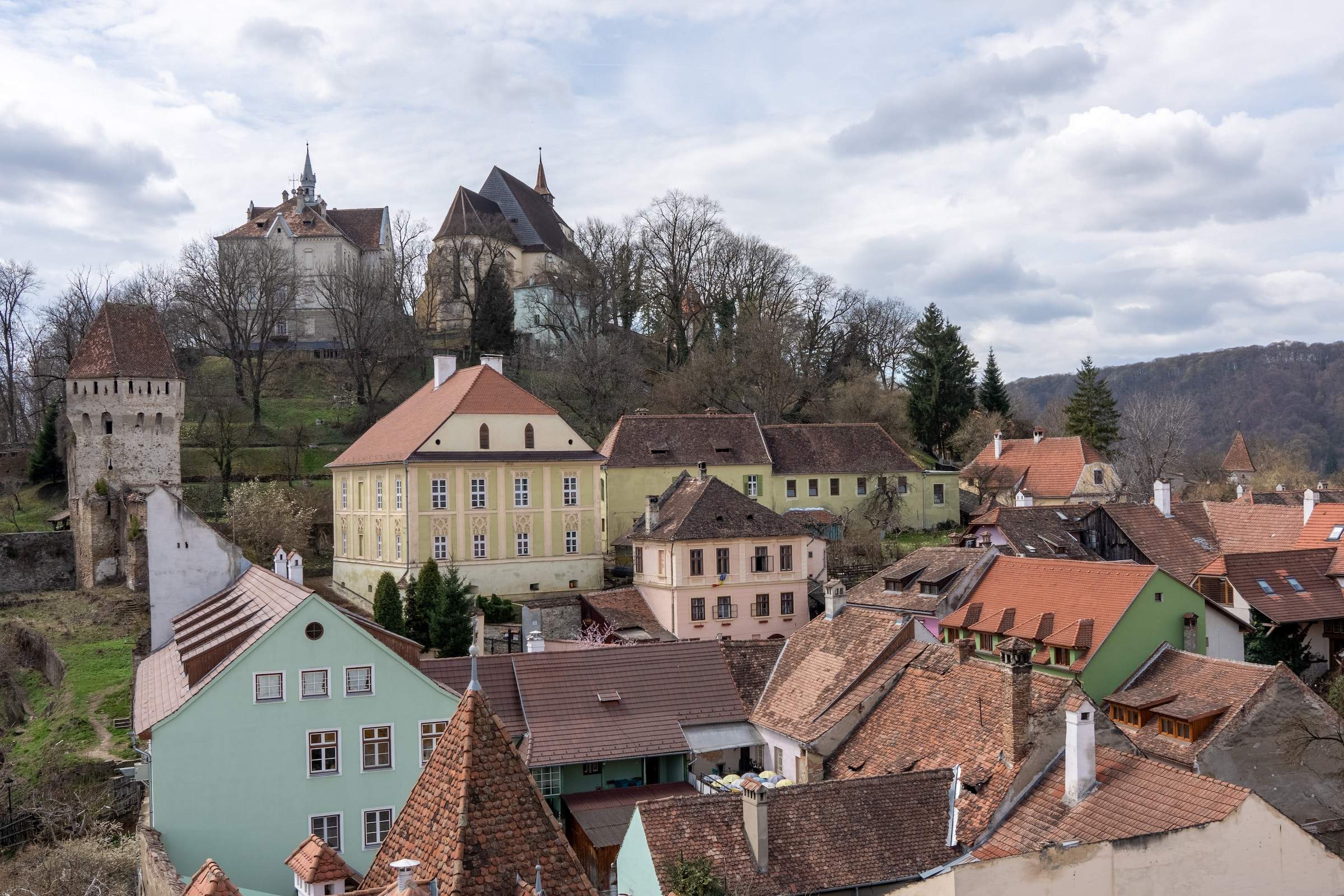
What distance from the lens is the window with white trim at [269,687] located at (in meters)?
21.0

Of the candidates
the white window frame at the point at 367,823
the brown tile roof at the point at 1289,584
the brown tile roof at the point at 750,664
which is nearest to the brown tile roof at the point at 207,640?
the white window frame at the point at 367,823

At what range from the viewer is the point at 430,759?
8984 millimetres

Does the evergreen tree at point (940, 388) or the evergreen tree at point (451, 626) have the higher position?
the evergreen tree at point (940, 388)

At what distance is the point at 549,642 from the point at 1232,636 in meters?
20.2

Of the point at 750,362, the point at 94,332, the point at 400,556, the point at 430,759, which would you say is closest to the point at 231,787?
the point at 430,759

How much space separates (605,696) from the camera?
25.8 metres

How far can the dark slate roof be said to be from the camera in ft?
125

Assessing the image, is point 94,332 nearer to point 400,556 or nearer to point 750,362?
point 400,556

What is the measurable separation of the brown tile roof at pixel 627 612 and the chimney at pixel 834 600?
8.00 meters

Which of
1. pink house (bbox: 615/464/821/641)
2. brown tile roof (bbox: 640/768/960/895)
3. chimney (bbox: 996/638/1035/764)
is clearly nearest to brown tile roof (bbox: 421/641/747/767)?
brown tile roof (bbox: 640/768/960/895)

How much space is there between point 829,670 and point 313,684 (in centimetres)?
1201

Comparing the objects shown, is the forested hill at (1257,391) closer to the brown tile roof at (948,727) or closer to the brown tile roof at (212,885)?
the brown tile roof at (948,727)

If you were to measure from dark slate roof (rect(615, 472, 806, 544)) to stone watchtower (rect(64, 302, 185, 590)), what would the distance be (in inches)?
832

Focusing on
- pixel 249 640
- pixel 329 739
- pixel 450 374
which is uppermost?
pixel 450 374
